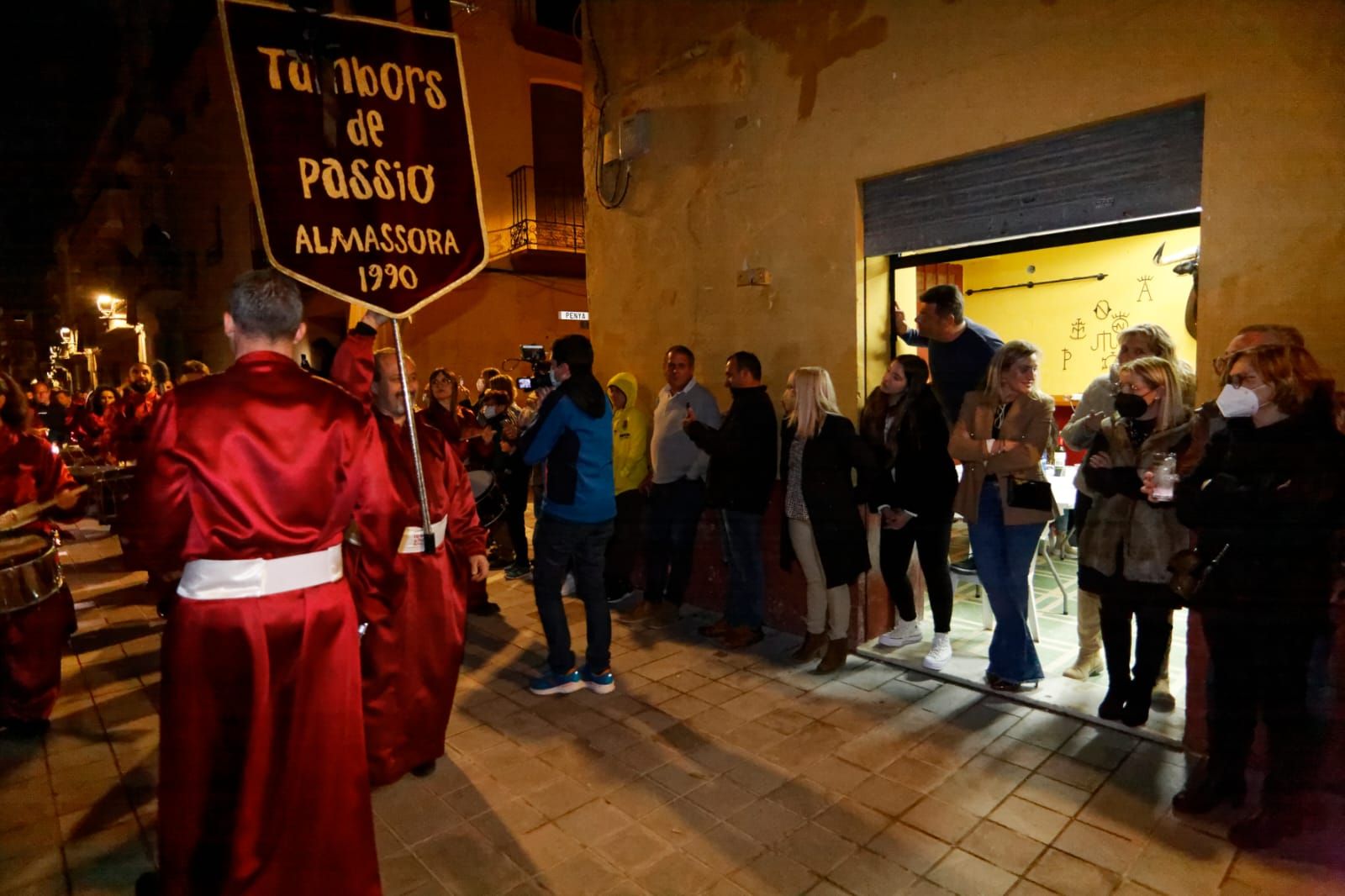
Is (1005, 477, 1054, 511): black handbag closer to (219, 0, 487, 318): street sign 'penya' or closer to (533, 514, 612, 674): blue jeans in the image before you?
(533, 514, 612, 674): blue jeans

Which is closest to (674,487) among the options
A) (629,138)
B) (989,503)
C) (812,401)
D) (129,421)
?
(812,401)

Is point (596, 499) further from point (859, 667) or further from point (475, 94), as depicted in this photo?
point (475, 94)

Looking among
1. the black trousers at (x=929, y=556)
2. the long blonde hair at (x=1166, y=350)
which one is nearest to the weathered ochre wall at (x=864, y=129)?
the long blonde hair at (x=1166, y=350)

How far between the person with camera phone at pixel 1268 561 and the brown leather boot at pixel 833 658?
6.71 ft

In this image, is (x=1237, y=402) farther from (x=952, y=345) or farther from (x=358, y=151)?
(x=358, y=151)

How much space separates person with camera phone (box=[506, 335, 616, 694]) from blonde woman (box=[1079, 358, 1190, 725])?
105 inches

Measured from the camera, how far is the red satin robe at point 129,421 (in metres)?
8.80

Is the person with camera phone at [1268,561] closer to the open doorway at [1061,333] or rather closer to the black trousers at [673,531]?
the open doorway at [1061,333]

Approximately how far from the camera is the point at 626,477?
20.7ft

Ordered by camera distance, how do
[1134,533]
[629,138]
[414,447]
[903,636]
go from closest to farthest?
[414,447]
[1134,533]
[903,636]
[629,138]

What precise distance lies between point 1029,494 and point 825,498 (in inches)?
45.1

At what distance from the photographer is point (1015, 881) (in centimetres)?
287

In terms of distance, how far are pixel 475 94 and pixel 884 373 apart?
38.4ft

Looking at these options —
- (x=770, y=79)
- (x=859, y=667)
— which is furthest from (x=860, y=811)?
(x=770, y=79)
